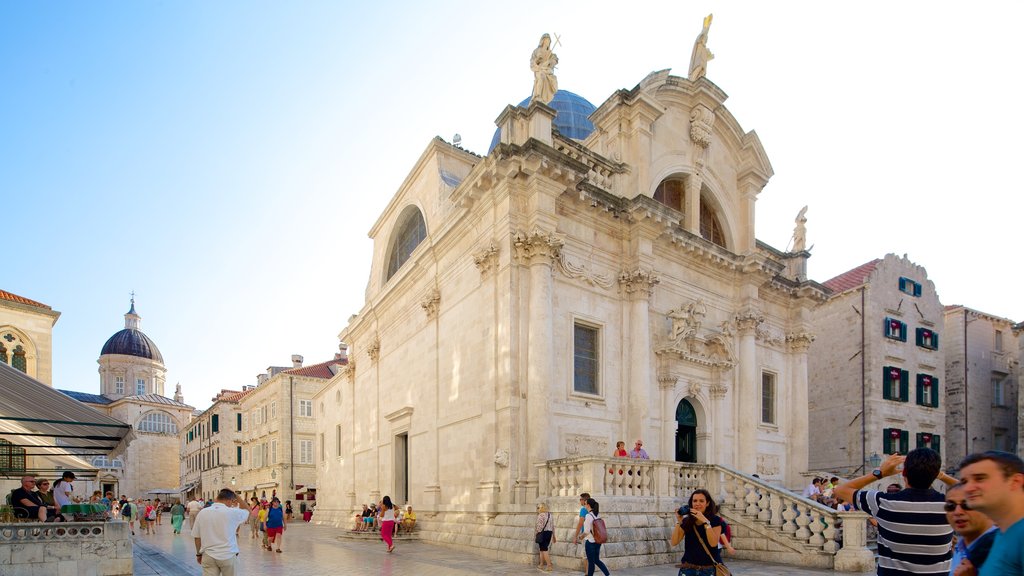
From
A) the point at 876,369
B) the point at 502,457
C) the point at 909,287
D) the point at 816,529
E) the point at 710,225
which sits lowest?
the point at 816,529

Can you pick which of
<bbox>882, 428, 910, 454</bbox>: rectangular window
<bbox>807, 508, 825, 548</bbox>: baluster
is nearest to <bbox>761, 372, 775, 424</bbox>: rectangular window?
<bbox>807, 508, 825, 548</bbox>: baluster

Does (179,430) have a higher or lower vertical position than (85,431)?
lower

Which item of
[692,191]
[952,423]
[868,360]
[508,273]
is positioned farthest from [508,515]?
[952,423]

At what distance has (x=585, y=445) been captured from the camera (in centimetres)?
1577

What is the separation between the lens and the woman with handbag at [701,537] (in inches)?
225

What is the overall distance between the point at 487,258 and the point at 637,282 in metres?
4.21

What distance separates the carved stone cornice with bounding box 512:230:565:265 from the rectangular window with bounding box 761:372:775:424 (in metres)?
11.1

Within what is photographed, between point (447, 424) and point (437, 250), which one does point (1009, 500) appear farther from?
point (437, 250)

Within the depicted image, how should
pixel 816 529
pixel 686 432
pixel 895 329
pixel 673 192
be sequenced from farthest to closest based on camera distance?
pixel 895 329 → pixel 673 192 → pixel 686 432 → pixel 816 529

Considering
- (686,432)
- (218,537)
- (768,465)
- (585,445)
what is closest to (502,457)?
(585,445)

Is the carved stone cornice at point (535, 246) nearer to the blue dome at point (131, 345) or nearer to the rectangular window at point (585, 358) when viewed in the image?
the rectangular window at point (585, 358)

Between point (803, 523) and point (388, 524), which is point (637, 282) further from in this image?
point (388, 524)

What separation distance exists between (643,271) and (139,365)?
7837 cm

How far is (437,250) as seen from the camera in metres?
19.9
